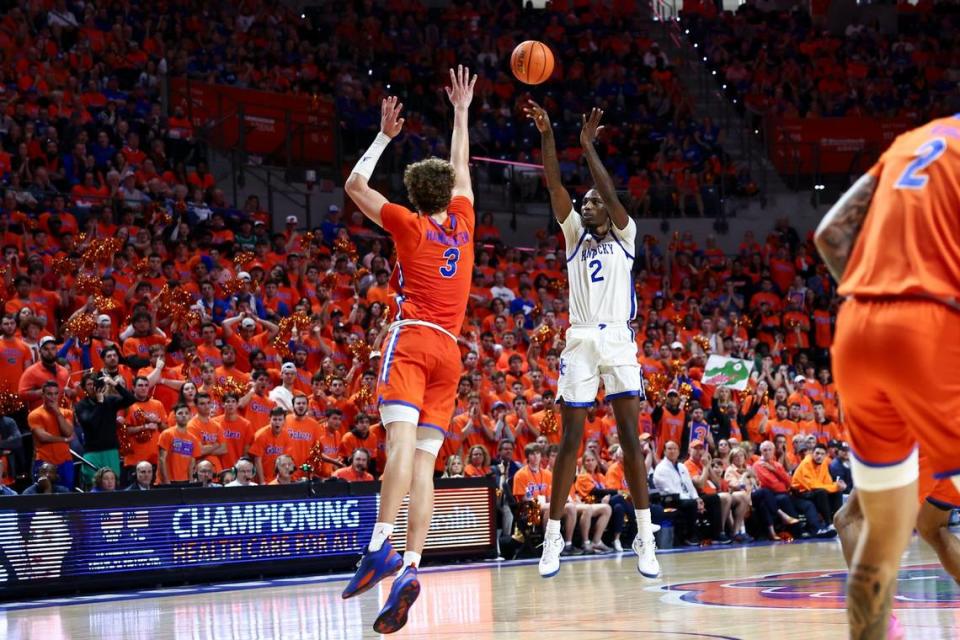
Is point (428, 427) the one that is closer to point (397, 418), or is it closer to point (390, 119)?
point (397, 418)

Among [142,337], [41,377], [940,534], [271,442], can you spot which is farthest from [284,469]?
[940,534]

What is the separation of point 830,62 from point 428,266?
2758cm

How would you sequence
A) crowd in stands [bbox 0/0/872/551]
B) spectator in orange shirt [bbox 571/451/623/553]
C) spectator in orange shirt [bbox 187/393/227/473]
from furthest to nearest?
spectator in orange shirt [bbox 571/451/623/553]
spectator in orange shirt [bbox 187/393/227/473]
crowd in stands [bbox 0/0/872/551]

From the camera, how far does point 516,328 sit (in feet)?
63.7

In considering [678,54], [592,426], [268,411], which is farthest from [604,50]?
[268,411]

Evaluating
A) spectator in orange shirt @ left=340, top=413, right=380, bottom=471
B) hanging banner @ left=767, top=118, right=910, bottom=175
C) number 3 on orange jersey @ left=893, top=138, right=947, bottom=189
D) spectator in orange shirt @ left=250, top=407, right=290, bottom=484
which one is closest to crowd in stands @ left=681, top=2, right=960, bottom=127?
hanging banner @ left=767, top=118, right=910, bottom=175

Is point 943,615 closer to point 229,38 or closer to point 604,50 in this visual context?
point 229,38

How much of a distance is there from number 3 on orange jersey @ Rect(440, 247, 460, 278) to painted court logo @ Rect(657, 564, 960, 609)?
296 cm

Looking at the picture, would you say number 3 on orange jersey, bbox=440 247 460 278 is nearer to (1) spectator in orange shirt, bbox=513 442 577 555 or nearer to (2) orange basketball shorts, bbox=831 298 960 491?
(2) orange basketball shorts, bbox=831 298 960 491

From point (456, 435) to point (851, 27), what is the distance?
22496mm

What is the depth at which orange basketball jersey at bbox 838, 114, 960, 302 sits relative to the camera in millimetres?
3898

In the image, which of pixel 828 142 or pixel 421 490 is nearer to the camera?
pixel 421 490

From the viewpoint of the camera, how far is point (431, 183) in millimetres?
7316

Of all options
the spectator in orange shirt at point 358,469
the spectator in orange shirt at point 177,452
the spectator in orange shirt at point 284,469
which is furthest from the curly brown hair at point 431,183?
the spectator in orange shirt at point 358,469
